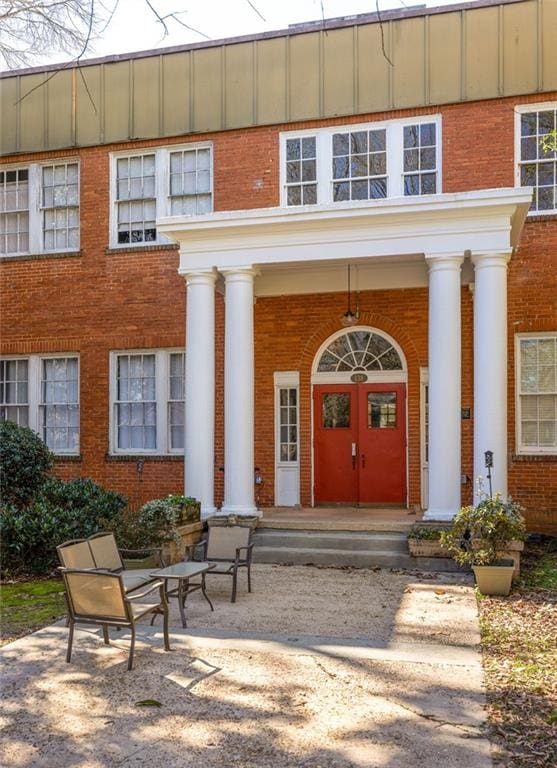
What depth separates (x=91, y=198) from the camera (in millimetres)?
14727

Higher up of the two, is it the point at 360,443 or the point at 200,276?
the point at 200,276

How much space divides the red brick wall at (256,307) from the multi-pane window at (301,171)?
0.85ft

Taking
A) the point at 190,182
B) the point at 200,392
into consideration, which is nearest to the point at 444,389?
the point at 200,392

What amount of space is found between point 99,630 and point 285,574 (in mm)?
3252

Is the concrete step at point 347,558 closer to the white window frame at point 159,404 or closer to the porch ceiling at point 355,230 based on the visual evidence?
the white window frame at point 159,404

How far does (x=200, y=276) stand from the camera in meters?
11.6

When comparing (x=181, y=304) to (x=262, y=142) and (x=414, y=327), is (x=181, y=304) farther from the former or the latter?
(x=414, y=327)

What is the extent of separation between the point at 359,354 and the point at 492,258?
3.79 metres

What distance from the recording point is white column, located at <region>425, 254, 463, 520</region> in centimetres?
1030

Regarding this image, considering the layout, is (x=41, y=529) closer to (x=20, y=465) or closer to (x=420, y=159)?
(x=20, y=465)

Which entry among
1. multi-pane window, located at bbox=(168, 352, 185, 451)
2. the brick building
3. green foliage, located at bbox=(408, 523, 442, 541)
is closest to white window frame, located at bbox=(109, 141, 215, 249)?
the brick building

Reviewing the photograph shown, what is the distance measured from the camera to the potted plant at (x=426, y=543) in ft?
32.5

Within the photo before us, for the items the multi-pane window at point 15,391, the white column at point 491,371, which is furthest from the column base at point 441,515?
the multi-pane window at point 15,391

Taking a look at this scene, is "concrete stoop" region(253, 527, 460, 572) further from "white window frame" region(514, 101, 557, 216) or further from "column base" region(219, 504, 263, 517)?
"white window frame" region(514, 101, 557, 216)
